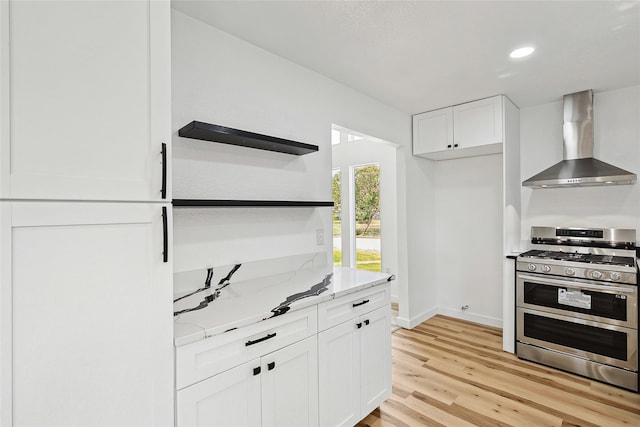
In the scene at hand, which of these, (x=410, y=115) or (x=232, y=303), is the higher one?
(x=410, y=115)

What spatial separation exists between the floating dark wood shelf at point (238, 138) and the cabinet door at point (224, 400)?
3.87 feet

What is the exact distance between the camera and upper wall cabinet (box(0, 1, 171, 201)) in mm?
913

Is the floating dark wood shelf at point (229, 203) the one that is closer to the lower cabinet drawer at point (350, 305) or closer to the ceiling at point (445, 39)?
the lower cabinet drawer at point (350, 305)

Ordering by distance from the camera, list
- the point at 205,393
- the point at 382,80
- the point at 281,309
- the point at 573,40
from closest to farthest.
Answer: the point at 205,393, the point at 281,309, the point at 573,40, the point at 382,80

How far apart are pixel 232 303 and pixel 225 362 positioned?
31cm

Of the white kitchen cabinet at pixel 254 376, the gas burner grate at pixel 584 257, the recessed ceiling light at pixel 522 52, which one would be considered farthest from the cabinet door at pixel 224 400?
the gas burner grate at pixel 584 257

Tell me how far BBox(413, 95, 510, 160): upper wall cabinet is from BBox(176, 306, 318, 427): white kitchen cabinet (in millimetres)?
2633

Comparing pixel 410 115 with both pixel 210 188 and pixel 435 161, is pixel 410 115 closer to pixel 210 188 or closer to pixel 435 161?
pixel 435 161

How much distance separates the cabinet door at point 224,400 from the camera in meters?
1.23

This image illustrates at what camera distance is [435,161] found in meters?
4.23

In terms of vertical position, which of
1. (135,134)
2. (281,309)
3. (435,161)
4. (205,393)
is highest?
(435,161)

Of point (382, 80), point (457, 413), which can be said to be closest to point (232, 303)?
point (457, 413)

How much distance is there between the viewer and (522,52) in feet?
7.47

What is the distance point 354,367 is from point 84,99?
6.06 feet
